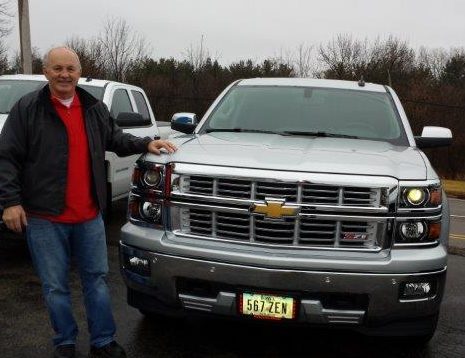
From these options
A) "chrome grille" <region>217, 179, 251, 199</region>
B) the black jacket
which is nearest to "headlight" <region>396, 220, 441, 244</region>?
"chrome grille" <region>217, 179, 251, 199</region>

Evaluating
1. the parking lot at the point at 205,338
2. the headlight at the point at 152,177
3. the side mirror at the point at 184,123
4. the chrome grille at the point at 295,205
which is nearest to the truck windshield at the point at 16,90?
the side mirror at the point at 184,123

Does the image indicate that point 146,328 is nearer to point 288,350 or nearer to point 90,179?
point 288,350

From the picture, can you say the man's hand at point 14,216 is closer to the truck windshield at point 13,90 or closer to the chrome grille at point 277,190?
the chrome grille at point 277,190

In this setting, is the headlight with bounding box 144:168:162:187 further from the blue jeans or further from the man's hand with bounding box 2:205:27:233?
the man's hand with bounding box 2:205:27:233

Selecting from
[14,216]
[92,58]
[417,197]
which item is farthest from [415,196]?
[92,58]

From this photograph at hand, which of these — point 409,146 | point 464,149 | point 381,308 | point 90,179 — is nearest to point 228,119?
point 409,146

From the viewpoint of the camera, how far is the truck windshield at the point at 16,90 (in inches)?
282

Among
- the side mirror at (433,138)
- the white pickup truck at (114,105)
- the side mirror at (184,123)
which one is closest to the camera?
the side mirror at (433,138)

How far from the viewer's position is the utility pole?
15883mm

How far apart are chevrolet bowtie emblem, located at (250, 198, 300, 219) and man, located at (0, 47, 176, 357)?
36.8 inches

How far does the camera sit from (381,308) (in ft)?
10.5

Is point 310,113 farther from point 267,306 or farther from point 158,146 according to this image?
point 267,306

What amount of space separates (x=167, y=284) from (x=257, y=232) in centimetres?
58

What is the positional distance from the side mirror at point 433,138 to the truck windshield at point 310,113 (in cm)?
33
